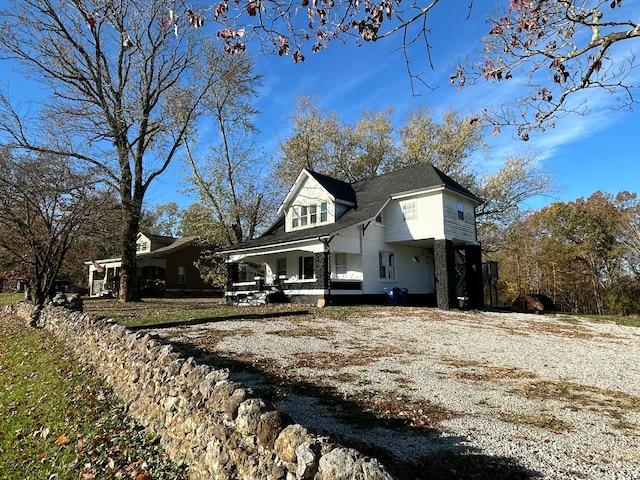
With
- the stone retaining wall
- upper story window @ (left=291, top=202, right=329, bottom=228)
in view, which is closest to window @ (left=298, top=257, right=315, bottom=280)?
upper story window @ (left=291, top=202, right=329, bottom=228)

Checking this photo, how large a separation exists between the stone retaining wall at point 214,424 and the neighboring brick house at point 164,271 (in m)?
27.5

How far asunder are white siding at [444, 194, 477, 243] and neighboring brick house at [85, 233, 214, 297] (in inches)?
818

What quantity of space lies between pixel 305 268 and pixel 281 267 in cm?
232

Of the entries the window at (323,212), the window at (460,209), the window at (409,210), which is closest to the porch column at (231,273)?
the window at (323,212)

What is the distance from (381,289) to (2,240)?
17329mm

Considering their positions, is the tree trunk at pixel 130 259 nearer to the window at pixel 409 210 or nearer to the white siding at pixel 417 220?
the white siding at pixel 417 220

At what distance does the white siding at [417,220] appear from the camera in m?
19.7

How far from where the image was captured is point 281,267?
24.4 m

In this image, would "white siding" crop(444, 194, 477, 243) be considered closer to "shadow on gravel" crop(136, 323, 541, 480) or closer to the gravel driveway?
the gravel driveway

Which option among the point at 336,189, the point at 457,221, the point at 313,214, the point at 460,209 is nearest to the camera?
the point at 457,221

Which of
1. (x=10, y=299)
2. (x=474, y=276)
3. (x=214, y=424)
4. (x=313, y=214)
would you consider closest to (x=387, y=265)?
(x=313, y=214)

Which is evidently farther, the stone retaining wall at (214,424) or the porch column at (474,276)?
the porch column at (474,276)

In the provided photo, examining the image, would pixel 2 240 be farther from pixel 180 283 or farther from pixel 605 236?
pixel 605 236

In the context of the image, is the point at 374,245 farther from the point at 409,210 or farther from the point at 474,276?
the point at 474,276
